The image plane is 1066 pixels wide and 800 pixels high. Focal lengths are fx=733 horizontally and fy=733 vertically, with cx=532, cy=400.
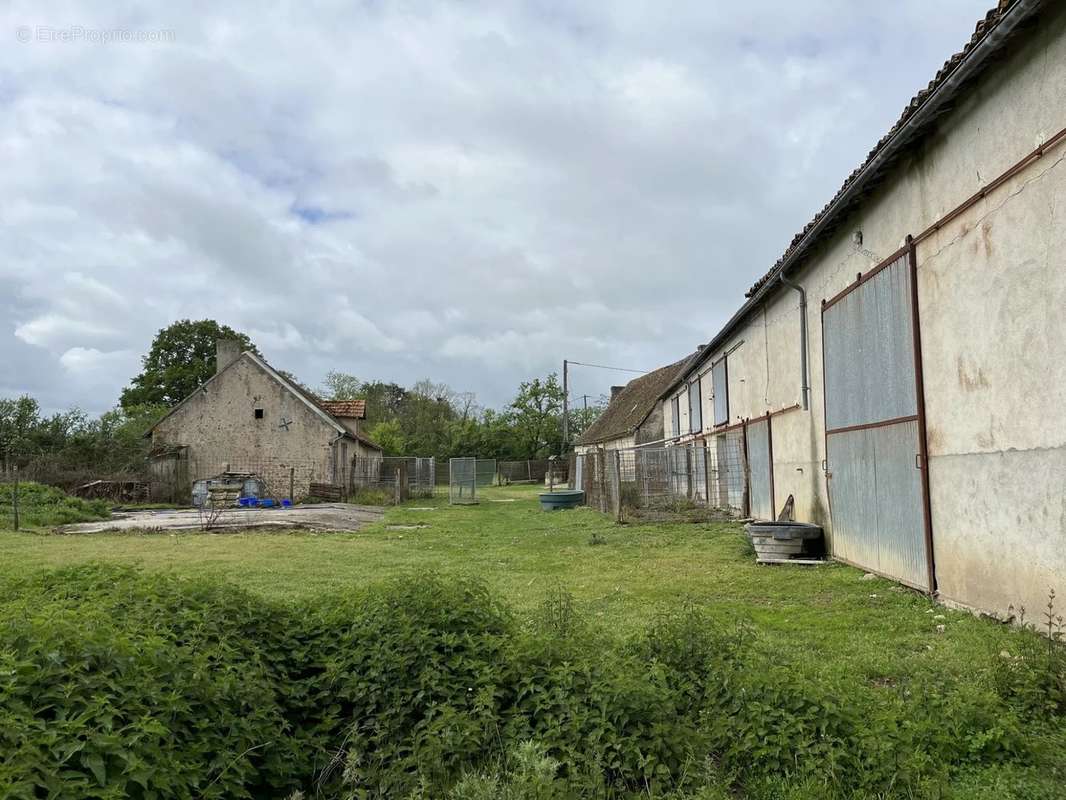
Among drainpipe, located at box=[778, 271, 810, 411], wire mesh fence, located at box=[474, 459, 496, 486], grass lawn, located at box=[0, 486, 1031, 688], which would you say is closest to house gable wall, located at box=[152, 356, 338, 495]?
grass lawn, located at box=[0, 486, 1031, 688]

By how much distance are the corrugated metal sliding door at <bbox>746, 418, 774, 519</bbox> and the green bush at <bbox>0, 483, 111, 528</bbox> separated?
1858cm

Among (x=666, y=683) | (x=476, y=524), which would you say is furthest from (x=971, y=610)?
(x=476, y=524)

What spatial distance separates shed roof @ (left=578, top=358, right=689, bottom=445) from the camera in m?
35.1

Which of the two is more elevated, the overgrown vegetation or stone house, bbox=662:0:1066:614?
stone house, bbox=662:0:1066:614

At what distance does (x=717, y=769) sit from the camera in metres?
3.93

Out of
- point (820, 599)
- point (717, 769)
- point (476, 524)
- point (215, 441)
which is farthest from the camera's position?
point (215, 441)

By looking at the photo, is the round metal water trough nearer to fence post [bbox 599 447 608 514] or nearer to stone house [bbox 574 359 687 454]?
fence post [bbox 599 447 608 514]

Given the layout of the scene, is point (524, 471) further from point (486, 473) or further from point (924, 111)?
point (924, 111)

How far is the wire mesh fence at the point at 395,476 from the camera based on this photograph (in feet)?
104

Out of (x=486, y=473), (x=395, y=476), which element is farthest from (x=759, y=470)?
(x=486, y=473)

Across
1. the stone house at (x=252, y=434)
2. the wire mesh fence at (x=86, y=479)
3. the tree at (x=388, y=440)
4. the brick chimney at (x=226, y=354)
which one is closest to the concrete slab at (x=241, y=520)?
the wire mesh fence at (x=86, y=479)

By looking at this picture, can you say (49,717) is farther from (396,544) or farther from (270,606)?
(396,544)

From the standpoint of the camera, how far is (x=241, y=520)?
69.5 ft

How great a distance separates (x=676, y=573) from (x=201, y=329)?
56098mm
